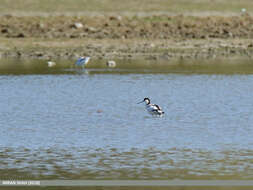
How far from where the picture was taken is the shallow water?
14.6 metres

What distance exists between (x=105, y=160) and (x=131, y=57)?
2467 centimetres

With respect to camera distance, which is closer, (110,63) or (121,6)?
(110,63)

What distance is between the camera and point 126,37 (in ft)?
147

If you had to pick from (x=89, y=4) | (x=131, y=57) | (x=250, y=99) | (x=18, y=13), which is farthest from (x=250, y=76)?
(x=89, y=4)

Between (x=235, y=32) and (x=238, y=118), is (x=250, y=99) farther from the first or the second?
(x=235, y=32)

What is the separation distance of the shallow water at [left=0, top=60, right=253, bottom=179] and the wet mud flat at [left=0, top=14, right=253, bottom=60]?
7.55 metres

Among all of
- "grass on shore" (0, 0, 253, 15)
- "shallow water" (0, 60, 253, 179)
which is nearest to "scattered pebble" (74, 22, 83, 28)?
"grass on shore" (0, 0, 253, 15)

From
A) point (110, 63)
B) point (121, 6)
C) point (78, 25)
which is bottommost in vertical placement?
point (110, 63)

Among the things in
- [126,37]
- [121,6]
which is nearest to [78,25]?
[126,37]

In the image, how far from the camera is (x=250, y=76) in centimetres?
3117

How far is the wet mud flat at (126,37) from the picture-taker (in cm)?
4072

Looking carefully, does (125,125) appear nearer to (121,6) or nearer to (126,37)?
(126,37)

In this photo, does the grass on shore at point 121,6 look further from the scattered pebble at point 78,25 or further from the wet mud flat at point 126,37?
the scattered pebble at point 78,25

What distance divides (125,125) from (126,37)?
2586 cm
